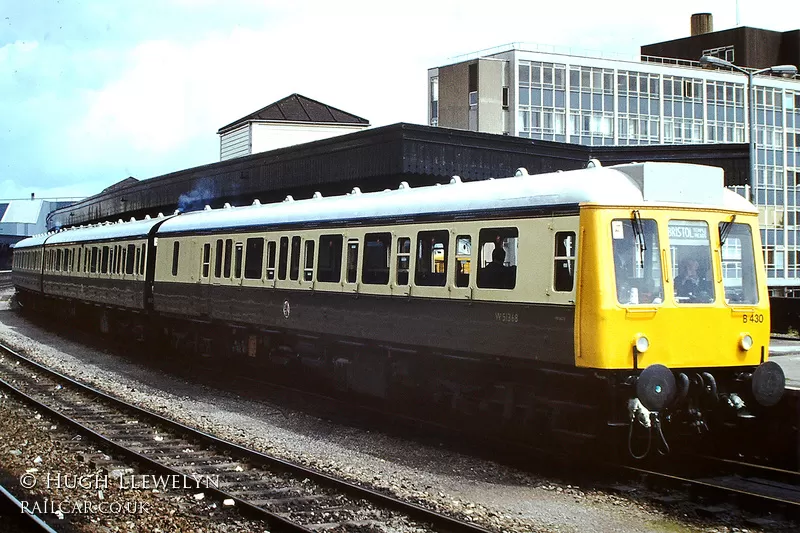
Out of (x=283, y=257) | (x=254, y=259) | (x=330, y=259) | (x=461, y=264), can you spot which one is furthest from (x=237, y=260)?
(x=461, y=264)

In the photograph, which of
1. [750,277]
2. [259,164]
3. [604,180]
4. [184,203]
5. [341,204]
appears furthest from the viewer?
[184,203]

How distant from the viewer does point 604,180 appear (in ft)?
35.3

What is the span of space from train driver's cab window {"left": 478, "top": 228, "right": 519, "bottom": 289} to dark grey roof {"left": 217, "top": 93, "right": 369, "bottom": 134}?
42449 millimetres

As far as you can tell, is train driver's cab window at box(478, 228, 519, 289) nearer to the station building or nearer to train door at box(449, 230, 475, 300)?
train door at box(449, 230, 475, 300)

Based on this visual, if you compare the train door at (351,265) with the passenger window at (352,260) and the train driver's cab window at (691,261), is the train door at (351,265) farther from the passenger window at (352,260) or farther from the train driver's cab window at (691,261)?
the train driver's cab window at (691,261)

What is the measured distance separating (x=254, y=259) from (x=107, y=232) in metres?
11.1

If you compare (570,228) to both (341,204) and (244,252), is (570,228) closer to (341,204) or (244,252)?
(341,204)

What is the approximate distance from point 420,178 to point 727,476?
1587 centimetres

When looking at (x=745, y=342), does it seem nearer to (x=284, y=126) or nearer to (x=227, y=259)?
(x=227, y=259)

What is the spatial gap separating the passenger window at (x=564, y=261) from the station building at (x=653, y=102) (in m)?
47.2

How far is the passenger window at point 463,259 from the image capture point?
1249 cm

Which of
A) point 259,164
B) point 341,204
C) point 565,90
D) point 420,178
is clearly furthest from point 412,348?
point 565,90

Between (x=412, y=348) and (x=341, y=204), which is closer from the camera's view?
(x=412, y=348)

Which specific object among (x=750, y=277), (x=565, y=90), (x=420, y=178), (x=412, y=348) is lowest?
(x=412, y=348)
